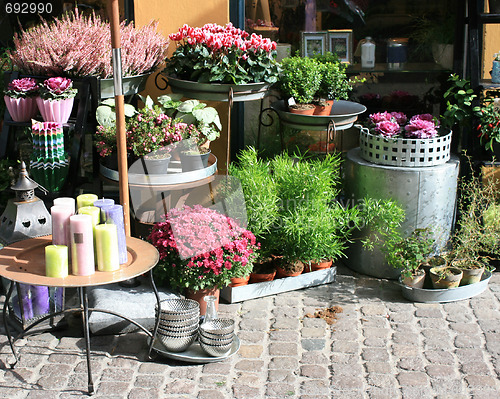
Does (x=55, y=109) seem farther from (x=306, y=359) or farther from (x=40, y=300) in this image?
(x=306, y=359)

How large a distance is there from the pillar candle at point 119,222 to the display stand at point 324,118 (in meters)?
2.08

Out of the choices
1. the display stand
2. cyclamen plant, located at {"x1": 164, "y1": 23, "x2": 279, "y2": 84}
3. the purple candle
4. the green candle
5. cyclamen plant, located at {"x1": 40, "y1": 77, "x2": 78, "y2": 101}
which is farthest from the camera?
the display stand

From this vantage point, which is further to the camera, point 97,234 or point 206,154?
point 206,154

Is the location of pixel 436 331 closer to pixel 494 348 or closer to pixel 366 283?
pixel 494 348

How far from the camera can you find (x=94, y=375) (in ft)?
13.7

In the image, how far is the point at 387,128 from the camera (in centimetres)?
556

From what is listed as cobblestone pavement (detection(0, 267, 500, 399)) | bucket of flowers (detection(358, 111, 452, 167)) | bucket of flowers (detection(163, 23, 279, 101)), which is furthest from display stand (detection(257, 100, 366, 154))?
cobblestone pavement (detection(0, 267, 500, 399))

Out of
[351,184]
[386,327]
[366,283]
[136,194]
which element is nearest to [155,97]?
[136,194]

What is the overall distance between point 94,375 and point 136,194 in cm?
161

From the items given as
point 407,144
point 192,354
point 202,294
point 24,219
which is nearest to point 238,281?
point 202,294

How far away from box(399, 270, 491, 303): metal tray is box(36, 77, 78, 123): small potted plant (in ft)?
9.57

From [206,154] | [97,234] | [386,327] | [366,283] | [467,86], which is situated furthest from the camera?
[467,86]

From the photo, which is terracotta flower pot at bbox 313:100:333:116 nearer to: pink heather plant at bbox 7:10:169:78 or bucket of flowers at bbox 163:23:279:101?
bucket of flowers at bbox 163:23:279:101

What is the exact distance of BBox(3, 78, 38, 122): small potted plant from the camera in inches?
204
